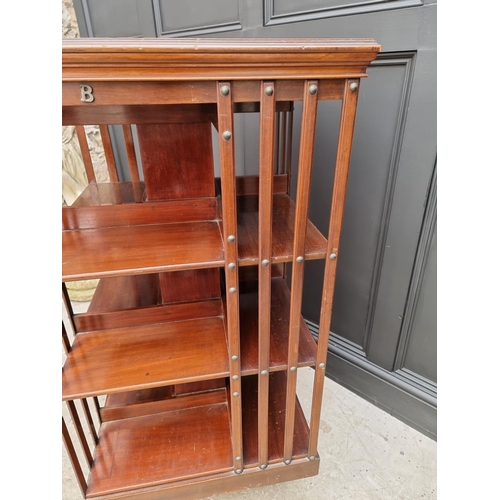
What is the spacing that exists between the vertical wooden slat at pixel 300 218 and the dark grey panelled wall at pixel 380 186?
0.57 metres

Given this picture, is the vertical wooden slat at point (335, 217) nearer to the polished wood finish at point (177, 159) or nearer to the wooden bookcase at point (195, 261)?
the wooden bookcase at point (195, 261)

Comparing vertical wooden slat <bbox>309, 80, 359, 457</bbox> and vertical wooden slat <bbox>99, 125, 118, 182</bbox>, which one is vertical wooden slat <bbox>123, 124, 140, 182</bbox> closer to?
vertical wooden slat <bbox>99, 125, 118, 182</bbox>

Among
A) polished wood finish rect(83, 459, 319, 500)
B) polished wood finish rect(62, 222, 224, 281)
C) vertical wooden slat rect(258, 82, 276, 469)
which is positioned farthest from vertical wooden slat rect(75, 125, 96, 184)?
polished wood finish rect(83, 459, 319, 500)

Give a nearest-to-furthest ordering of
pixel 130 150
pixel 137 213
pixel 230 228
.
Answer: pixel 230 228 → pixel 137 213 → pixel 130 150

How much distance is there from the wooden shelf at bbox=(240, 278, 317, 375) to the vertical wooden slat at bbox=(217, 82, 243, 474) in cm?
6

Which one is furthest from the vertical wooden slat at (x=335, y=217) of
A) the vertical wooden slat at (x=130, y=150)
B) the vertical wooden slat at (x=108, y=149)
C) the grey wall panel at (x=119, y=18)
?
the grey wall panel at (x=119, y=18)

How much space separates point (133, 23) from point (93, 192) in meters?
1.21

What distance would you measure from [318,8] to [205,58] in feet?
2.66

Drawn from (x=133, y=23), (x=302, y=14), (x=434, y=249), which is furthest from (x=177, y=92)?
(x=133, y=23)

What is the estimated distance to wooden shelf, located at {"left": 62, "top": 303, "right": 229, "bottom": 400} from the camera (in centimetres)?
98

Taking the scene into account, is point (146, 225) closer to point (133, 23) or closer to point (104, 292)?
point (104, 292)

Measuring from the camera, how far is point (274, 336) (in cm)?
110

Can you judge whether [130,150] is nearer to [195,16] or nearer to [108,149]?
[108,149]

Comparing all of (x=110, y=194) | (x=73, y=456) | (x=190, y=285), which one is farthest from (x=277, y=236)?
(x=73, y=456)
